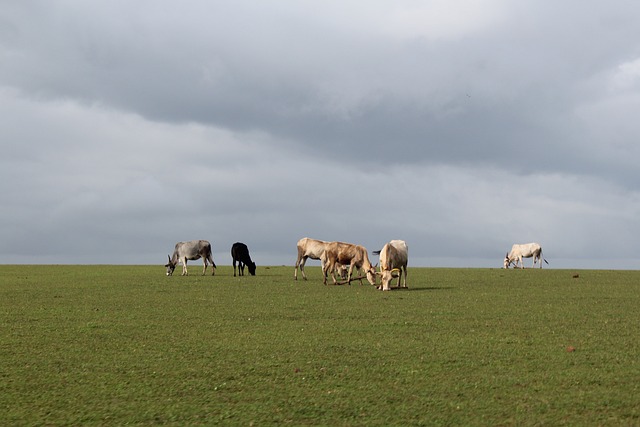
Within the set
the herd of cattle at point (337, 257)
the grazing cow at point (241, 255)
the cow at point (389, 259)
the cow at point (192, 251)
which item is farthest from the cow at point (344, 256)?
the cow at point (192, 251)

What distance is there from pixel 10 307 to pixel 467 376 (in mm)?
12600

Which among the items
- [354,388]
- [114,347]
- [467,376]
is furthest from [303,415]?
[114,347]

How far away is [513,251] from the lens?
191 feet

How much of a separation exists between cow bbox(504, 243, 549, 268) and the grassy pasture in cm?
4101

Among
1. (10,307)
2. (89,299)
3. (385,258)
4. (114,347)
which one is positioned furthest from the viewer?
(385,258)

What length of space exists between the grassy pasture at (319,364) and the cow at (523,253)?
41011mm

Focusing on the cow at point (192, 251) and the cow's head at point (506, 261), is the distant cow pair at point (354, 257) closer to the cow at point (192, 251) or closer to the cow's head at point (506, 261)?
the cow at point (192, 251)

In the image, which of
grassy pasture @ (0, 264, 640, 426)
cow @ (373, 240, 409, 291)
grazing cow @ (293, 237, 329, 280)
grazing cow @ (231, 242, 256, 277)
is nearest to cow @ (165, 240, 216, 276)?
grazing cow @ (231, 242, 256, 277)

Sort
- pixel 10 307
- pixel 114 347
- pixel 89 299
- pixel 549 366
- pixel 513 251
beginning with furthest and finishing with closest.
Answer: pixel 513 251, pixel 89 299, pixel 10 307, pixel 114 347, pixel 549 366

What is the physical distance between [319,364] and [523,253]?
2019 inches

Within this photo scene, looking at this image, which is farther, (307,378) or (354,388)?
(307,378)

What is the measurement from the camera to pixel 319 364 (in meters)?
9.00

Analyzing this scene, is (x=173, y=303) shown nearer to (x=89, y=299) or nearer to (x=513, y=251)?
(x=89, y=299)

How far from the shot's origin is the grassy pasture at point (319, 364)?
22.0 feet
